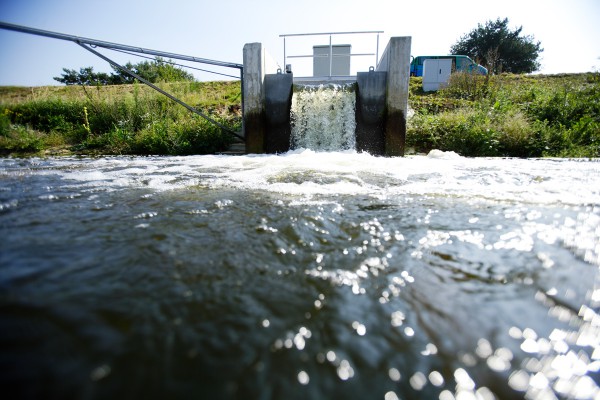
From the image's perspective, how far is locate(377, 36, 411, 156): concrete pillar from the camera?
7.28 m

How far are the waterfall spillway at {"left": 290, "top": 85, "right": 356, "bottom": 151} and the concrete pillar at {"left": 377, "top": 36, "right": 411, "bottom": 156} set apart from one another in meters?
0.90

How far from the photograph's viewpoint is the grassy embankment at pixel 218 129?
24.5 ft

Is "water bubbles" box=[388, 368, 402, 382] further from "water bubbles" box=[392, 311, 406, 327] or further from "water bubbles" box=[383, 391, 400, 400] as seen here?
"water bubbles" box=[392, 311, 406, 327]

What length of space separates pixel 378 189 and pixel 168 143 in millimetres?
6382

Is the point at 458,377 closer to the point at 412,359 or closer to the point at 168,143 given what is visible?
the point at 412,359

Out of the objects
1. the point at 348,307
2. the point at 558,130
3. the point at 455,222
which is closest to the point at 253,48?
the point at 455,222

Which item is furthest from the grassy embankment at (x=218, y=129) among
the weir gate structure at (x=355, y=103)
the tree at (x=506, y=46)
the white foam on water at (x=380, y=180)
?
the tree at (x=506, y=46)

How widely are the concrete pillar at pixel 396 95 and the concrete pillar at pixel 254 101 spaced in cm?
315

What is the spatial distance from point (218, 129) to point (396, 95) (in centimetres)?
469

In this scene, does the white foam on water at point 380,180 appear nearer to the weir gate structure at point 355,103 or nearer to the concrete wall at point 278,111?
the weir gate structure at point 355,103

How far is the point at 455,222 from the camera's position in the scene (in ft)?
7.22

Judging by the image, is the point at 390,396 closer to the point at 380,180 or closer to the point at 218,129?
the point at 380,180

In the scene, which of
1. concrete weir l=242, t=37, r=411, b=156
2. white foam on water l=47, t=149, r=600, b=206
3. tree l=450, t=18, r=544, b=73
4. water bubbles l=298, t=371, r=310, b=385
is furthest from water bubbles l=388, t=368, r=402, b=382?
tree l=450, t=18, r=544, b=73

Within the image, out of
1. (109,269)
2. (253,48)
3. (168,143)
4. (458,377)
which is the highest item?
(253,48)
